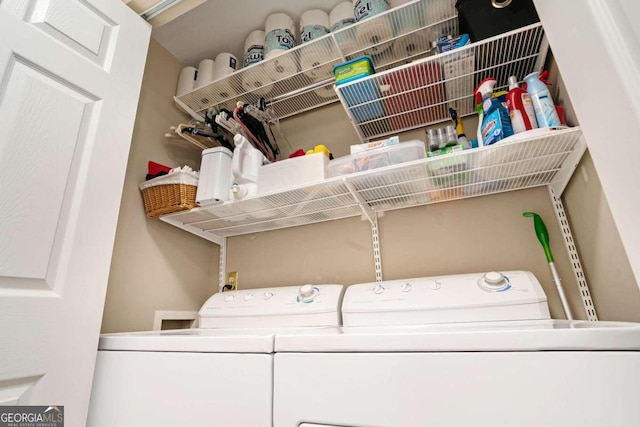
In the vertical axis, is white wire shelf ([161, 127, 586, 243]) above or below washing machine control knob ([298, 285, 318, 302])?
above

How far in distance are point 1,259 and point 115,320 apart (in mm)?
584

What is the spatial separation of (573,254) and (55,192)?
178cm

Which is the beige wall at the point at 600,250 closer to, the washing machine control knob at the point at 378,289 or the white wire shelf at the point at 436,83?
the white wire shelf at the point at 436,83

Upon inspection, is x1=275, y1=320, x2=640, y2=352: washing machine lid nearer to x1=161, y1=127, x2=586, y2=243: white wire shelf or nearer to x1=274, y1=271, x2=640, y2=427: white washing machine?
x1=274, y1=271, x2=640, y2=427: white washing machine

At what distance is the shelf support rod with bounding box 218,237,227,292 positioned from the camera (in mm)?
1775

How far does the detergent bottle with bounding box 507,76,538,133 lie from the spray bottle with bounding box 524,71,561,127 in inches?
0.6

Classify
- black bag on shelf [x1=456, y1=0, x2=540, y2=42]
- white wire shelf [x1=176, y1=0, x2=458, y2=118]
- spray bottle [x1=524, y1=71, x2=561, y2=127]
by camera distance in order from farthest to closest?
white wire shelf [x1=176, y1=0, x2=458, y2=118]
black bag on shelf [x1=456, y1=0, x2=540, y2=42]
spray bottle [x1=524, y1=71, x2=561, y2=127]

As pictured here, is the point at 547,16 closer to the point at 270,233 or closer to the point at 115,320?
the point at 270,233

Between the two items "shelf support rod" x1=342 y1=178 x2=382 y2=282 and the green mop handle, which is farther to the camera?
"shelf support rod" x1=342 y1=178 x2=382 y2=282

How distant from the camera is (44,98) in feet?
3.05

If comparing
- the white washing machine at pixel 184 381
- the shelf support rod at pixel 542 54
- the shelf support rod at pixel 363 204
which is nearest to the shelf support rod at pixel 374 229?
the shelf support rod at pixel 363 204

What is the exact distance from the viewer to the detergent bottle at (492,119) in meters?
1.06

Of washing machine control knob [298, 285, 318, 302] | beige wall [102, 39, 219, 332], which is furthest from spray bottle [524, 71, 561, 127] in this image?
beige wall [102, 39, 219, 332]

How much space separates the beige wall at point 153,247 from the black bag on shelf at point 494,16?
1.54 meters
